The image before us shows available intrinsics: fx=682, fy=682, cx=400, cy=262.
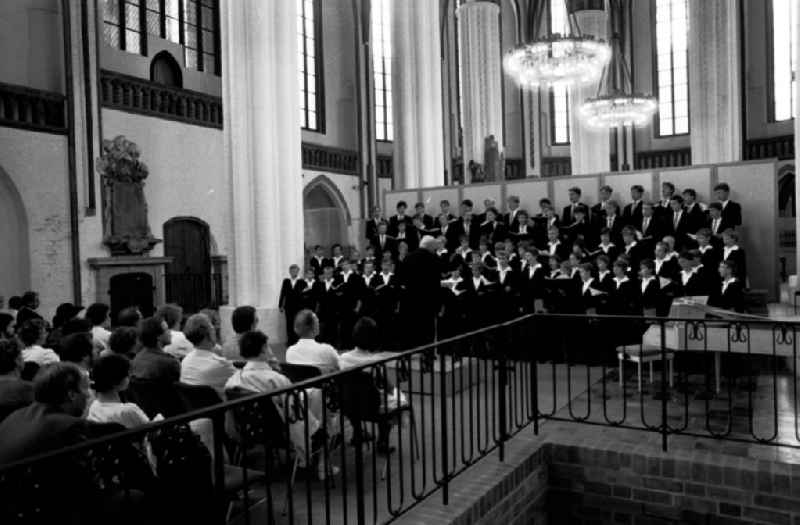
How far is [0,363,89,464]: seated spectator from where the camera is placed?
2.85 metres

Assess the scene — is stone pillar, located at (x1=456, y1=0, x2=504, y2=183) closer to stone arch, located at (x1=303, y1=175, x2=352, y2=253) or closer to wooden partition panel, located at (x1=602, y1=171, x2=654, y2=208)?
stone arch, located at (x1=303, y1=175, x2=352, y2=253)

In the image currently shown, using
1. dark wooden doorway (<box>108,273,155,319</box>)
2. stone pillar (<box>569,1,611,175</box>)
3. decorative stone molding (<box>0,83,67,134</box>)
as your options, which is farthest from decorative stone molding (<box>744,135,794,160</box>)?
decorative stone molding (<box>0,83,67,134</box>)

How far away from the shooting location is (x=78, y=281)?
13891mm

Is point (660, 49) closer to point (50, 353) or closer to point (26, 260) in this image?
point (26, 260)

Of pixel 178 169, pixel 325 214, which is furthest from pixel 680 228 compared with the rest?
pixel 325 214

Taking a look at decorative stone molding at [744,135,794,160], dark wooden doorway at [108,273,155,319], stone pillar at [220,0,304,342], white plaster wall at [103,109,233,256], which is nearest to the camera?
stone pillar at [220,0,304,342]

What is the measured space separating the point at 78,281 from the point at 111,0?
6546mm

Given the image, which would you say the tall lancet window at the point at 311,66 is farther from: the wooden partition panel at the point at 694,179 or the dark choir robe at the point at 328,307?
the wooden partition panel at the point at 694,179

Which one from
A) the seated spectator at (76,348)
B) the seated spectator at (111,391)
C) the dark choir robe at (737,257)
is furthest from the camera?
the dark choir robe at (737,257)

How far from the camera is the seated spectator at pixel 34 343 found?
5.50 m

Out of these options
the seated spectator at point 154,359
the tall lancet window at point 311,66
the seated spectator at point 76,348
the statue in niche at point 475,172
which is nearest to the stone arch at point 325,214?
the tall lancet window at point 311,66

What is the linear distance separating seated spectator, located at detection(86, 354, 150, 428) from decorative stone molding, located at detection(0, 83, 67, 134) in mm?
11417

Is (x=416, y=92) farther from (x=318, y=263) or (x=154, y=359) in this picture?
(x=154, y=359)

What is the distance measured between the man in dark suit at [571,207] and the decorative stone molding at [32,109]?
1013 centimetres
